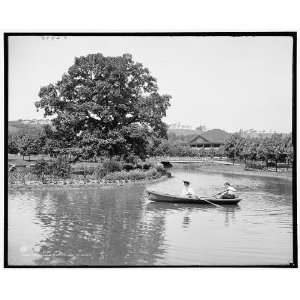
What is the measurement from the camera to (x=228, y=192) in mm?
7527

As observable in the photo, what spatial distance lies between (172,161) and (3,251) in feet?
9.86

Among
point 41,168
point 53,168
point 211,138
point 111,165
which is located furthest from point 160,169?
point 41,168

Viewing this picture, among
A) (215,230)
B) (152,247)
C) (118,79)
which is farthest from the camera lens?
(118,79)

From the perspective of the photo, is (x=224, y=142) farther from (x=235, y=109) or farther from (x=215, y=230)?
(x=215, y=230)

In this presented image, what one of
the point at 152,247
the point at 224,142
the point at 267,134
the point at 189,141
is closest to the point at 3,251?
the point at 152,247

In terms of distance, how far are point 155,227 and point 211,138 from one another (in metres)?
1.66

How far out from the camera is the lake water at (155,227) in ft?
20.5

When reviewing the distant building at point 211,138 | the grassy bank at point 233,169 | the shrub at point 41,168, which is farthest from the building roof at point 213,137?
the shrub at point 41,168

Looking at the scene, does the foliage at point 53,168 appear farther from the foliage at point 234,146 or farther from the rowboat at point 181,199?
the foliage at point 234,146

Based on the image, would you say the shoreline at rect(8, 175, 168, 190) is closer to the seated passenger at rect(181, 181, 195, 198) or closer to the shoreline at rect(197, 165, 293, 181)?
the seated passenger at rect(181, 181, 195, 198)

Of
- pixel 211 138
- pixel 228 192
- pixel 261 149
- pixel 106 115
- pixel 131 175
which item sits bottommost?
pixel 228 192

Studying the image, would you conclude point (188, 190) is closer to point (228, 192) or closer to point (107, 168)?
point (228, 192)

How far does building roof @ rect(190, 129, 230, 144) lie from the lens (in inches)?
289

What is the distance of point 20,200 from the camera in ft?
23.6
